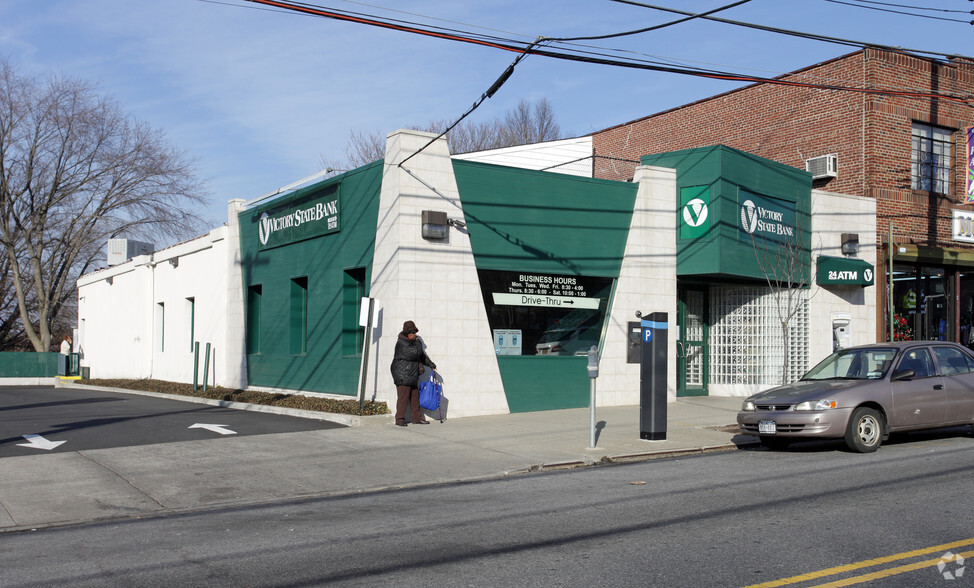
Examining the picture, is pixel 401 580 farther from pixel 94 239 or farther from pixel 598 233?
pixel 94 239

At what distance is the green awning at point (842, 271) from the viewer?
763 inches

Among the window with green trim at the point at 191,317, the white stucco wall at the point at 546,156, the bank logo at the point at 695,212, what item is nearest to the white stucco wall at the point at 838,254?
the bank logo at the point at 695,212

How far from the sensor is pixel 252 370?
2117cm

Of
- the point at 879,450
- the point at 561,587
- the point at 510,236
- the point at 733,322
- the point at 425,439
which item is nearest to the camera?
the point at 561,587

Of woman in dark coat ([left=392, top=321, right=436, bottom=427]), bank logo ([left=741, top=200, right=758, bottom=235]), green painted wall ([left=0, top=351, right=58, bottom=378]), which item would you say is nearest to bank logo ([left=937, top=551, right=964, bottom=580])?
woman in dark coat ([left=392, top=321, right=436, bottom=427])

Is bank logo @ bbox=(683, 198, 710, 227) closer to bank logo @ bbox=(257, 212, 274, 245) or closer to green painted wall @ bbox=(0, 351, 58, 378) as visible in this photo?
bank logo @ bbox=(257, 212, 274, 245)

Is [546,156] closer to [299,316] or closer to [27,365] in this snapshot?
[299,316]

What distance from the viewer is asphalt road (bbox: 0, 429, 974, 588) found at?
554cm

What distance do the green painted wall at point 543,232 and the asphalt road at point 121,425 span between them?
4.22m

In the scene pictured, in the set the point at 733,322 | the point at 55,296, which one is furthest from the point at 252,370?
the point at 55,296

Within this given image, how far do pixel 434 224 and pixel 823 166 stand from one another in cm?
1091

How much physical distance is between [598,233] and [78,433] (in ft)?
33.2

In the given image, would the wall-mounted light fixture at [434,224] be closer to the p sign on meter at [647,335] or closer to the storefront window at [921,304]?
the p sign on meter at [647,335]

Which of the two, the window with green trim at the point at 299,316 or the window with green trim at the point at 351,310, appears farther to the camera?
the window with green trim at the point at 299,316
